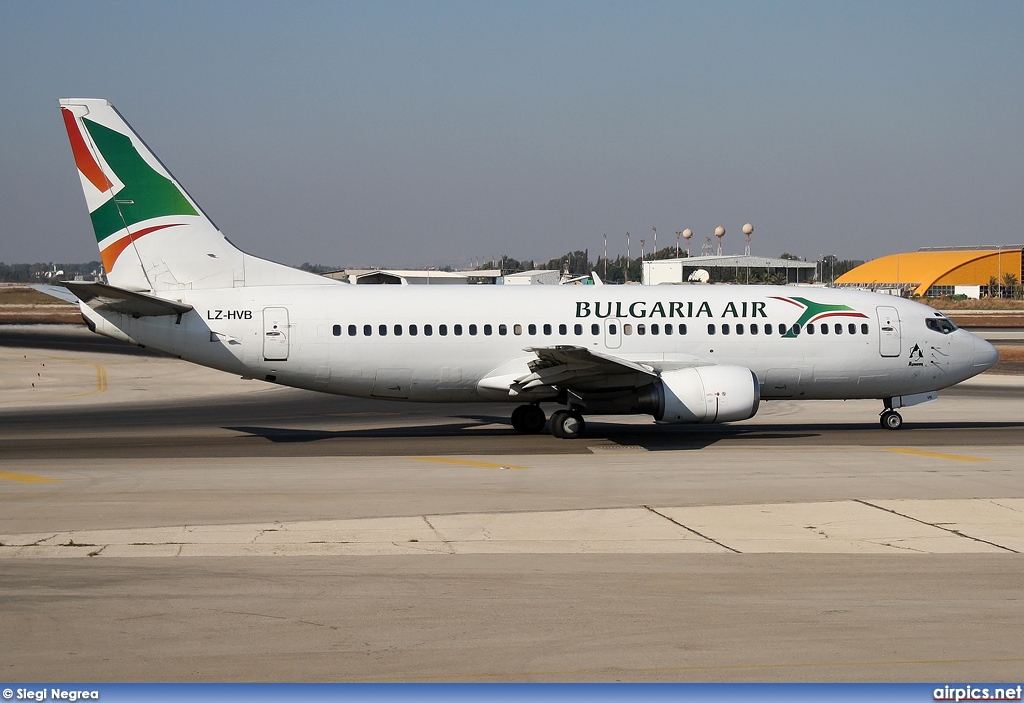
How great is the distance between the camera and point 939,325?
28797mm

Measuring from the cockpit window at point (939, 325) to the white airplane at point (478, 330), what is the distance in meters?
0.09

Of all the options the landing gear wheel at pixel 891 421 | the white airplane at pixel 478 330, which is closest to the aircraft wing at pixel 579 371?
the white airplane at pixel 478 330

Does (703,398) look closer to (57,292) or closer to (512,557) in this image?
(512,557)

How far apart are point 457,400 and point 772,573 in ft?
49.7

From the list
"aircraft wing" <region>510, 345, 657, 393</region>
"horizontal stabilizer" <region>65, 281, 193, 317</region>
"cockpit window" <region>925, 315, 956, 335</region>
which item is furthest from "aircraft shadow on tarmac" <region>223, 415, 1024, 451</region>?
"horizontal stabilizer" <region>65, 281, 193, 317</region>

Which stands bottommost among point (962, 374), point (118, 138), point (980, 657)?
point (980, 657)

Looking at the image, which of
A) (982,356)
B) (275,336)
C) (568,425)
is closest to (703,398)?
(568,425)

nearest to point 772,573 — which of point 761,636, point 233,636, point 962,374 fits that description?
point 761,636

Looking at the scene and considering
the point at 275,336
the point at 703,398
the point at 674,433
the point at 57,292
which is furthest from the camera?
the point at 57,292

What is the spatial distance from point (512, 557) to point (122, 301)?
14609 millimetres

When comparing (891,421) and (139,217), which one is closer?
(139,217)

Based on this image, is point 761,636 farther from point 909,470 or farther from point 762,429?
point 762,429

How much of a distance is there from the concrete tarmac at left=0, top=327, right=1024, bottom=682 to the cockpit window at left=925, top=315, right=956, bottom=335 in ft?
10.6

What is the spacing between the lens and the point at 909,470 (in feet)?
68.2
